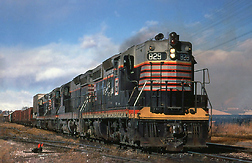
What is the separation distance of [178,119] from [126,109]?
1944mm

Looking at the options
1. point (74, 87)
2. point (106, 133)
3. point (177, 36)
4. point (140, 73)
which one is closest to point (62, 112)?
point (74, 87)

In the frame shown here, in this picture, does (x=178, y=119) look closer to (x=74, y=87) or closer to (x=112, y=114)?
(x=112, y=114)

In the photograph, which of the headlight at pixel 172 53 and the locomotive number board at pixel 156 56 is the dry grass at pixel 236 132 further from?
the locomotive number board at pixel 156 56

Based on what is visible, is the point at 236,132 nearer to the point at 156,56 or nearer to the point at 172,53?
the point at 172,53

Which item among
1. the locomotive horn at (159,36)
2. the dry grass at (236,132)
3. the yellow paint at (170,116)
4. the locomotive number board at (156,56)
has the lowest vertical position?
the dry grass at (236,132)

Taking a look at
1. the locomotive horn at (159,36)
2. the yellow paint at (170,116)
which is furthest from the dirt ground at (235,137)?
the locomotive horn at (159,36)

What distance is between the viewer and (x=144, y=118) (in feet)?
33.4

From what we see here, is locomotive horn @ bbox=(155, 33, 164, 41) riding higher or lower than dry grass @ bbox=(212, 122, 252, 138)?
higher

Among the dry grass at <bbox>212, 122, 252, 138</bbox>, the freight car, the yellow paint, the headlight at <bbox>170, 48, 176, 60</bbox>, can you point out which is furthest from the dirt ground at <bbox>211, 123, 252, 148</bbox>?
the headlight at <bbox>170, 48, 176, 60</bbox>

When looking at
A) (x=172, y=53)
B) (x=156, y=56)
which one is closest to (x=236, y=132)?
(x=172, y=53)

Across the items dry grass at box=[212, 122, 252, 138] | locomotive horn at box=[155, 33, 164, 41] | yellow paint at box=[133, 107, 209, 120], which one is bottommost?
dry grass at box=[212, 122, 252, 138]

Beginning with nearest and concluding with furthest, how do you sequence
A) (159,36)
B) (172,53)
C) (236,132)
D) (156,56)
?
(172,53) → (156,56) → (159,36) → (236,132)

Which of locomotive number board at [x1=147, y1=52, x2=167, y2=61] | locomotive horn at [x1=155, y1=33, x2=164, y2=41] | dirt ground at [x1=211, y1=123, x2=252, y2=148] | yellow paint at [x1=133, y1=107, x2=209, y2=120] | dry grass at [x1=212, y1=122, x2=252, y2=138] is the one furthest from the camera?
dry grass at [x1=212, y1=122, x2=252, y2=138]

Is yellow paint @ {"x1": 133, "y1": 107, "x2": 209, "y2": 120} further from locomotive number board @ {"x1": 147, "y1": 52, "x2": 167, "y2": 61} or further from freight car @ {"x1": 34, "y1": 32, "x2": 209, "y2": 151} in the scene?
locomotive number board @ {"x1": 147, "y1": 52, "x2": 167, "y2": 61}
